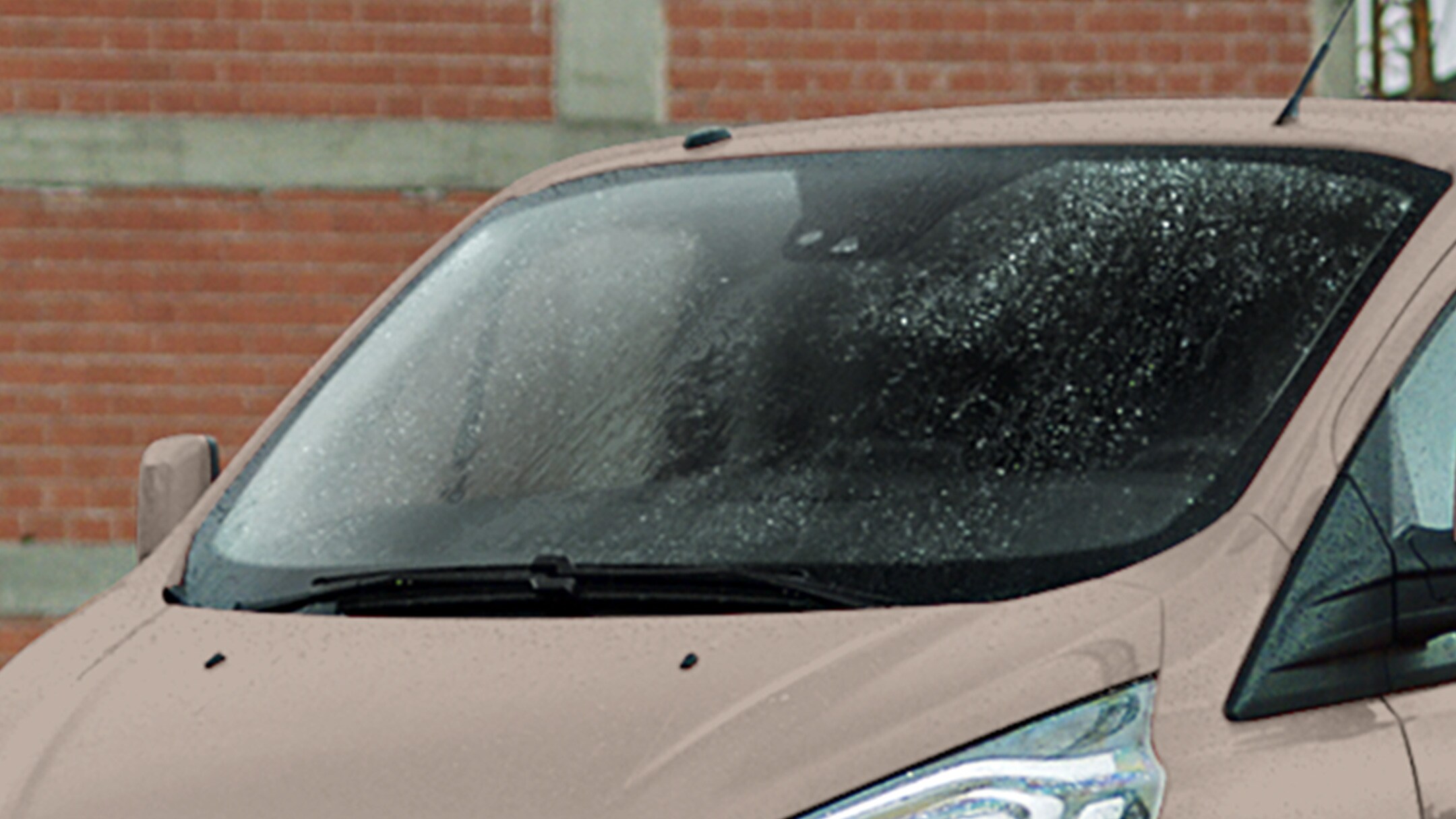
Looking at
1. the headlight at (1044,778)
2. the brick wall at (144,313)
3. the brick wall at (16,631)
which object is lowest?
the brick wall at (16,631)

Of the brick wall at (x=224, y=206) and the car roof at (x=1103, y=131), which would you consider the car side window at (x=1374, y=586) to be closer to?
the car roof at (x=1103, y=131)

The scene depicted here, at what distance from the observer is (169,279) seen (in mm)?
8977

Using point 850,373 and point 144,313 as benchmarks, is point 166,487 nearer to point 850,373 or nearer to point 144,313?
point 850,373

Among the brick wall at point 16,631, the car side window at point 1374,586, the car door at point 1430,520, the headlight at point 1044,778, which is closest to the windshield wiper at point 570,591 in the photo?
the headlight at point 1044,778

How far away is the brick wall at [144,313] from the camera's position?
8930 mm

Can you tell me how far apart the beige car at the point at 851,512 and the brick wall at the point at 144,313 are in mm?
5471

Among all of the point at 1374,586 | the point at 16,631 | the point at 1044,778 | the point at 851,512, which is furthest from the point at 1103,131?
the point at 16,631

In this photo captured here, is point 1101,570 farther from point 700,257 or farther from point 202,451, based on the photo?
point 202,451

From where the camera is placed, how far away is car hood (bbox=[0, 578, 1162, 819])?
2102mm

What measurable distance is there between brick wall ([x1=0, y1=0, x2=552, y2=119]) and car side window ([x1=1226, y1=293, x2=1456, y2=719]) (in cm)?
685

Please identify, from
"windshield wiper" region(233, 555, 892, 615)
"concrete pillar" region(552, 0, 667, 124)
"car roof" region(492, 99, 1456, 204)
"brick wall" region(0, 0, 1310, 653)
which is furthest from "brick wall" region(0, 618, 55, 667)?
"windshield wiper" region(233, 555, 892, 615)

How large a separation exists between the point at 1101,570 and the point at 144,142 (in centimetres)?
725

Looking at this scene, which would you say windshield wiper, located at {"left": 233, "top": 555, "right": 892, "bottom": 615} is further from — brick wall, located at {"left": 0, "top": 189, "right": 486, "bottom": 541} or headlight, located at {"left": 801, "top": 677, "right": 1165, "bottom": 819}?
brick wall, located at {"left": 0, "top": 189, "right": 486, "bottom": 541}

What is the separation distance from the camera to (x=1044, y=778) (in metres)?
2.09
